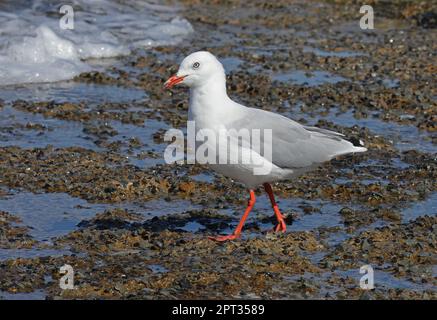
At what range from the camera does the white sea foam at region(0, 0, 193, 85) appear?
1305 centimetres

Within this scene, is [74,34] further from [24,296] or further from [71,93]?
[24,296]

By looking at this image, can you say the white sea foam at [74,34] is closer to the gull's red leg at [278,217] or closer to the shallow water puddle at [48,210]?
the shallow water puddle at [48,210]

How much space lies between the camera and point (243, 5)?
55.4ft

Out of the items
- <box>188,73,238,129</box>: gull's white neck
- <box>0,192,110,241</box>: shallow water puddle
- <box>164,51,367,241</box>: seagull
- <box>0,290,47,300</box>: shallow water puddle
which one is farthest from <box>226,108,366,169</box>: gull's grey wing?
<box>0,290,47,300</box>: shallow water puddle

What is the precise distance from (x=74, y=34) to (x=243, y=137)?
786 cm

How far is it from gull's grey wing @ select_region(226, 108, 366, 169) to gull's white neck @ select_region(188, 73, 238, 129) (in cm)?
11

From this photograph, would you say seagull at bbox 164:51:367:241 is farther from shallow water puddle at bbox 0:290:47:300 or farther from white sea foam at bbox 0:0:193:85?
white sea foam at bbox 0:0:193:85

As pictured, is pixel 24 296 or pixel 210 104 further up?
pixel 210 104

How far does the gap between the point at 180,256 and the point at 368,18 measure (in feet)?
30.8

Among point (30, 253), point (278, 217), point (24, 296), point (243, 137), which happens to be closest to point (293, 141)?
point (243, 137)

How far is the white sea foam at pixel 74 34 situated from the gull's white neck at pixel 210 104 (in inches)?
206

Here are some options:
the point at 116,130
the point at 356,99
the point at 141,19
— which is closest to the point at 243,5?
the point at 141,19

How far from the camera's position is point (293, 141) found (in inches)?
313

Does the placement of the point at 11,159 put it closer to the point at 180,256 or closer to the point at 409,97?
the point at 180,256
